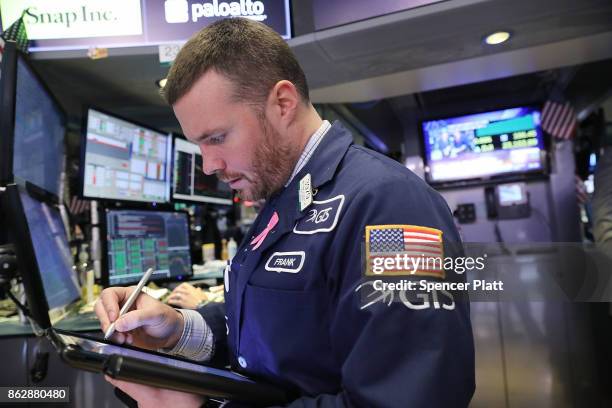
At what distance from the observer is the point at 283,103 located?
1006 millimetres

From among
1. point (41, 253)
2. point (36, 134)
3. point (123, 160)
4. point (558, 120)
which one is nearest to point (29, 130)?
point (36, 134)

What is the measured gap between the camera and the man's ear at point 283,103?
99cm

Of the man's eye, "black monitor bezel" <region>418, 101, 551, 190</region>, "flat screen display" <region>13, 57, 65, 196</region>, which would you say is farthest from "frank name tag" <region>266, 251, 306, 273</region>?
"black monitor bezel" <region>418, 101, 551, 190</region>

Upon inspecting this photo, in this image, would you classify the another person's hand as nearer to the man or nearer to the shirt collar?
the man

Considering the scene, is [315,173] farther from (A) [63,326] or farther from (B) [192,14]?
(B) [192,14]

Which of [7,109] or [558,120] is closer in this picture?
[7,109]

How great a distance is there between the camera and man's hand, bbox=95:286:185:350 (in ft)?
3.25

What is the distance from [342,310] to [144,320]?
1.70 ft

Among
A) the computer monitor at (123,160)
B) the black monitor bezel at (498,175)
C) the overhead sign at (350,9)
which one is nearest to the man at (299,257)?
the computer monitor at (123,160)

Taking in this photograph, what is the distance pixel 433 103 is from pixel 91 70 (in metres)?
4.32

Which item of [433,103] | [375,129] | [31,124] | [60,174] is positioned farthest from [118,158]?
[375,129]

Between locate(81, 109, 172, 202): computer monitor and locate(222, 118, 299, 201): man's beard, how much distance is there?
4.03 ft

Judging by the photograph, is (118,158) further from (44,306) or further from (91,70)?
(44,306)

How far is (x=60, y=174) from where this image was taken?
7.24 feet
